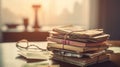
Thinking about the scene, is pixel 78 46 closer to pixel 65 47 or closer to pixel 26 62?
pixel 65 47

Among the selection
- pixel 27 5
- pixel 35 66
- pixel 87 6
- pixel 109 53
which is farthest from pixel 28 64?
pixel 87 6

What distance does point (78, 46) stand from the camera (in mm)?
1229

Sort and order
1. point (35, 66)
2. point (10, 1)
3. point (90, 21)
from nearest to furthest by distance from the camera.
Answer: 1. point (35, 66)
2. point (10, 1)
3. point (90, 21)

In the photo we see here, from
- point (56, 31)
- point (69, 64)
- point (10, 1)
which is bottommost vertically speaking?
point (69, 64)

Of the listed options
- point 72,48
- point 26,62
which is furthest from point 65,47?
point 26,62

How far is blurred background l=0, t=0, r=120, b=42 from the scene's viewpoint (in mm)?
3422

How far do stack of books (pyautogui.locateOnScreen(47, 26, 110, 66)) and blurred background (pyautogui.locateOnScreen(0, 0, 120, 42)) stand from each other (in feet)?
6.56

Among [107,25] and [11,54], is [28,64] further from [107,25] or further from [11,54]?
[107,25]

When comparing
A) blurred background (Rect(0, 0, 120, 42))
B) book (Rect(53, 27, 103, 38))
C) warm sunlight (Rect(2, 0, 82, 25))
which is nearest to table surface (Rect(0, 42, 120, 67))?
book (Rect(53, 27, 103, 38))

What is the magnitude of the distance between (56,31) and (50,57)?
0.45ft

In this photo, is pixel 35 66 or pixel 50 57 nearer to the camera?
pixel 35 66

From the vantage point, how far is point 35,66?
120 centimetres

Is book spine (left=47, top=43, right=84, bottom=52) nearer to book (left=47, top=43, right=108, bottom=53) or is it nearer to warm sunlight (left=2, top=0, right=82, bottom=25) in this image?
book (left=47, top=43, right=108, bottom=53)

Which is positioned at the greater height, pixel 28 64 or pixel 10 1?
pixel 10 1
